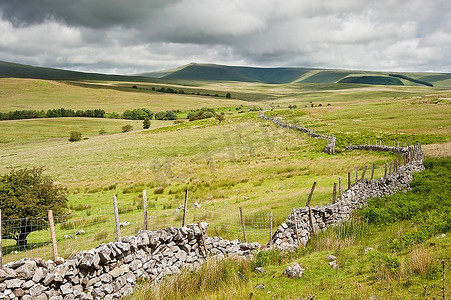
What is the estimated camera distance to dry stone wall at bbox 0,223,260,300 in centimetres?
810

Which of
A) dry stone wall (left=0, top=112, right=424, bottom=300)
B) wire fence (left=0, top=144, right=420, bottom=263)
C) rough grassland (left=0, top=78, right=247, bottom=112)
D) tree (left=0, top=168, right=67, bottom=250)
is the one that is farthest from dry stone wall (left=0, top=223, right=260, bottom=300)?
rough grassland (left=0, top=78, right=247, bottom=112)

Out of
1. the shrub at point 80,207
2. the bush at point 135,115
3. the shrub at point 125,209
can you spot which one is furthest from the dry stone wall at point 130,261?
the bush at point 135,115

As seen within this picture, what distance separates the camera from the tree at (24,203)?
49.9 ft

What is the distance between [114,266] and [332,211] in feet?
35.0

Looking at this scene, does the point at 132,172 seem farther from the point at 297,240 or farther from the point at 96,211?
the point at 297,240

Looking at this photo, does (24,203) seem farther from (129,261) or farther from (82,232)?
(129,261)

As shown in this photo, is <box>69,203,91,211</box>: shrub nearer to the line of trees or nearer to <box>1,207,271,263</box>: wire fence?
<box>1,207,271,263</box>: wire fence

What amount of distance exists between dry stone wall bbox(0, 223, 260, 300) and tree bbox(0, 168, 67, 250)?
6842mm

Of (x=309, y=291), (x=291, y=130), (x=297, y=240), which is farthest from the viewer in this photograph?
(x=291, y=130)

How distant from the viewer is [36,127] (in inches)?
3910

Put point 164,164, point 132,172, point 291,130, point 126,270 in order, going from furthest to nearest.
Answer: point 291,130, point 164,164, point 132,172, point 126,270

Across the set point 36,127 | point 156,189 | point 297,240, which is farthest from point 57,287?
point 36,127

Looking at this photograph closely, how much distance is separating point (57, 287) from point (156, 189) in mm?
20671

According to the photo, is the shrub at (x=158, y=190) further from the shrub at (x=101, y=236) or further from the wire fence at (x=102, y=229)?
the shrub at (x=101, y=236)
